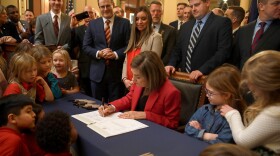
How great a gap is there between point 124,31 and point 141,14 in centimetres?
47

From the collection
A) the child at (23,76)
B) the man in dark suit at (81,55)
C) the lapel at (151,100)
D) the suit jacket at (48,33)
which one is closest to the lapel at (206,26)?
the lapel at (151,100)

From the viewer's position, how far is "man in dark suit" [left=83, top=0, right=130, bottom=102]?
11.4ft

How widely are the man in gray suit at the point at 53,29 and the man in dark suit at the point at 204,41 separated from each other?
179cm

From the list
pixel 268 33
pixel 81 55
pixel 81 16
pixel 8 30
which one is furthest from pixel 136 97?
pixel 8 30

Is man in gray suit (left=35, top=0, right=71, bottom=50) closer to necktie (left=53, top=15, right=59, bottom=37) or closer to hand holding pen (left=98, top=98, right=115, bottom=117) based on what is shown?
necktie (left=53, top=15, right=59, bottom=37)

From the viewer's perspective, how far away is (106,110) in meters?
2.13

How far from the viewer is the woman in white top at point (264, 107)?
4.85ft

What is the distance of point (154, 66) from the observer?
2.24 m

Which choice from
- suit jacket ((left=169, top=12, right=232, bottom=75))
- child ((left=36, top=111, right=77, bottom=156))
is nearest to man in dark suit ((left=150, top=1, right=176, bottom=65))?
suit jacket ((left=169, top=12, right=232, bottom=75))

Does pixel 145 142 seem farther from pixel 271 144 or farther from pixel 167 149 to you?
pixel 271 144

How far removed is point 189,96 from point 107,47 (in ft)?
4.87

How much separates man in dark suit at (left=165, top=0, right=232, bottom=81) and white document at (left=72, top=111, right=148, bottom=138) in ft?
3.04

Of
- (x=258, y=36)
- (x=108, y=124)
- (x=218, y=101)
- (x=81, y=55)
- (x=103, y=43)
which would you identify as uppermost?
(x=258, y=36)

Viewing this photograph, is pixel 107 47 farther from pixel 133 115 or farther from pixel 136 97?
pixel 133 115
